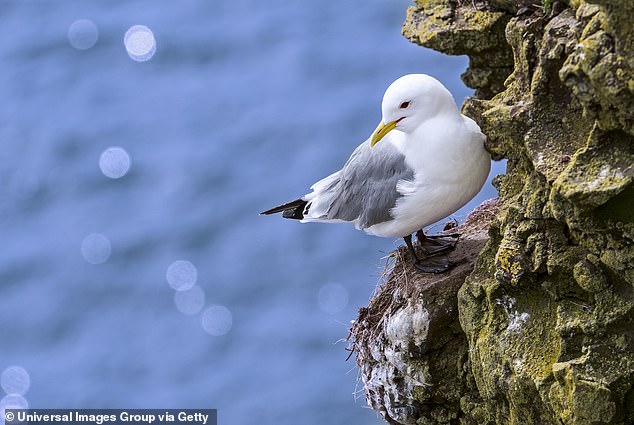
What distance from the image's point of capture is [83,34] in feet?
31.4

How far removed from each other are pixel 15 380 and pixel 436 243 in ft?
16.8

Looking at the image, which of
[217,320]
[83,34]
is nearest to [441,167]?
[217,320]

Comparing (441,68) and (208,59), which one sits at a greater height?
(208,59)

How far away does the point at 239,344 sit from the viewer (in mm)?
7699

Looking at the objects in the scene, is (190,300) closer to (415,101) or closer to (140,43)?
(140,43)

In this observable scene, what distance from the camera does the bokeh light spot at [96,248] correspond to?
8359mm

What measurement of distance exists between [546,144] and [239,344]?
17.8ft

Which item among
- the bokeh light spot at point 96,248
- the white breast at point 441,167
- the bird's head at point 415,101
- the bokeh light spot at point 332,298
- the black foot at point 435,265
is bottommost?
the black foot at point 435,265

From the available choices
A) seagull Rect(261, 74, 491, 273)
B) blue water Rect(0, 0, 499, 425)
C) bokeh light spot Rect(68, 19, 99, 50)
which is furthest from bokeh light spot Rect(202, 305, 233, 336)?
seagull Rect(261, 74, 491, 273)

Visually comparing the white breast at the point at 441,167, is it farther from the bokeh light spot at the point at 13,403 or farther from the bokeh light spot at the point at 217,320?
the bokeh light spot at the point at 13,403

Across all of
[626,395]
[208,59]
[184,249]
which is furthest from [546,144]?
[208,59]

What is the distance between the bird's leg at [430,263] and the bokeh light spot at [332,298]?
4.29m

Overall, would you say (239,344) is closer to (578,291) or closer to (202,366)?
(202,366)

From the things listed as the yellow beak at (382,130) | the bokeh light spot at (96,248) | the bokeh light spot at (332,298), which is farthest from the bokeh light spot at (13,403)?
the yellow beak at (382,130)
